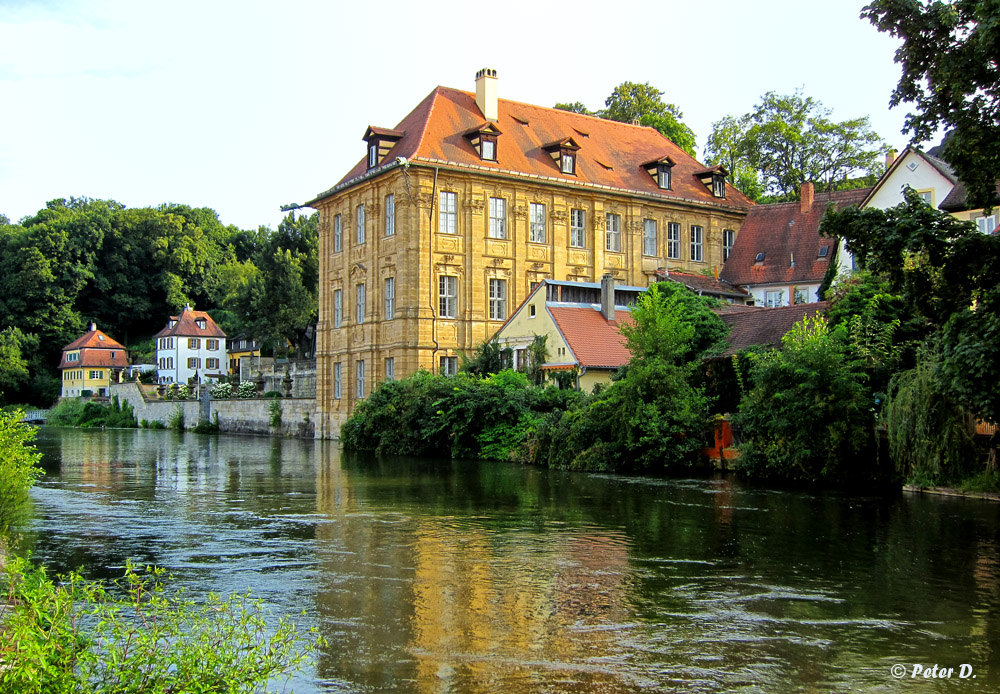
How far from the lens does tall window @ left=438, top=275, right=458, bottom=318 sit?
4925 cm

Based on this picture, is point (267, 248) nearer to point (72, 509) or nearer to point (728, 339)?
point (728, 339)

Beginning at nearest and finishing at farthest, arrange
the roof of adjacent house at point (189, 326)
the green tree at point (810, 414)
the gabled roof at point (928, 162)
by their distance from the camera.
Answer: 1. the green tree at point (810, 414)
2. the gabled roof at point (928, 162)
3. the roof of adjacent house at point (189, 326)

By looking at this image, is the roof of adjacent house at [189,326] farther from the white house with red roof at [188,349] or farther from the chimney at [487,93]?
the chimney at [487,93]

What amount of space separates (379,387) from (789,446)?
66.9 ft

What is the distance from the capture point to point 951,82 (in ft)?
54.2

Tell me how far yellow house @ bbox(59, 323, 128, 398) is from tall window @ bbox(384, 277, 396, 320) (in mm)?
50002

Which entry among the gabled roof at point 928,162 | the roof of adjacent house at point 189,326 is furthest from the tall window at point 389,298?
the roof of adjacent house at point 189,326

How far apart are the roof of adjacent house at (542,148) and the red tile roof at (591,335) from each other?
1256cm

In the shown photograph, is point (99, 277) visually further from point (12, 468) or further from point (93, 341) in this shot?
point (12, 468)

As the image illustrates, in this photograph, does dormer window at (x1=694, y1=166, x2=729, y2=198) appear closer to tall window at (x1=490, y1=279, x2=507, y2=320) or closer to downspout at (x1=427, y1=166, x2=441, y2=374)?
tall window at (x1=490, y1=279, x2=507, y2=320)

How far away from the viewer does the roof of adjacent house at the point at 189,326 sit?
3762 inches

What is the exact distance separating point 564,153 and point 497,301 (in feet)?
29.2

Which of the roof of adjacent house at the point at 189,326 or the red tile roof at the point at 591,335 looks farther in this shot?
the roof of adjacent house at the point at 189,326

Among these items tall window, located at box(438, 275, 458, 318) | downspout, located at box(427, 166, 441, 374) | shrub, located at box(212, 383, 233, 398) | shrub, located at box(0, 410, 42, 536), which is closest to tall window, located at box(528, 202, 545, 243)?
tall window, located at box(438, 275, 458, 318)
